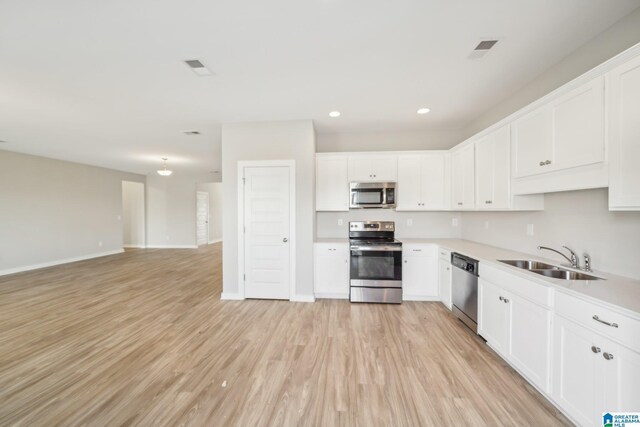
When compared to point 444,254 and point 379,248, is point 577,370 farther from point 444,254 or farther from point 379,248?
point 379,248

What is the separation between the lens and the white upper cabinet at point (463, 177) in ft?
11.0

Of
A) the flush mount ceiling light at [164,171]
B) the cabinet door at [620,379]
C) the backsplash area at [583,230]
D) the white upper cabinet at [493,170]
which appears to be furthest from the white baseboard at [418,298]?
the flush mount ceiling light at [164,171]

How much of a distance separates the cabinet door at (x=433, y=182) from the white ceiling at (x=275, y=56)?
2.13ft

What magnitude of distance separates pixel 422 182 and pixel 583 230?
211 centimetres

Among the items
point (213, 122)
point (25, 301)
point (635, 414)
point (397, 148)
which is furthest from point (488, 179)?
point (25, 301)

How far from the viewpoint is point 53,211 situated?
6.27 m

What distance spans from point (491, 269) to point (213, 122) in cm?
426

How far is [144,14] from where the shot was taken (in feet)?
5.79

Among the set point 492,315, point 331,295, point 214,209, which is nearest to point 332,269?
point 331,295

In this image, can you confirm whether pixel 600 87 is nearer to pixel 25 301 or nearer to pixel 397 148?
pixel 397 148

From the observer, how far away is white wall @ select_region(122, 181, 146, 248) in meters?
9.26

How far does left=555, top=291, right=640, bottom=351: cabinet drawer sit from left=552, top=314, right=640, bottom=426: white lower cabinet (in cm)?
4

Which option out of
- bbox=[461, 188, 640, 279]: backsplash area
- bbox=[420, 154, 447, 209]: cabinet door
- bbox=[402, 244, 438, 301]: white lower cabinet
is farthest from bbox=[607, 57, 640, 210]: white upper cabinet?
bbox=[420, 154, 447, 209]: cabinet door

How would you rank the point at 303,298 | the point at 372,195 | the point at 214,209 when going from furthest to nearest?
the point at 214,209, the point at 372,195, the point at 303,298
